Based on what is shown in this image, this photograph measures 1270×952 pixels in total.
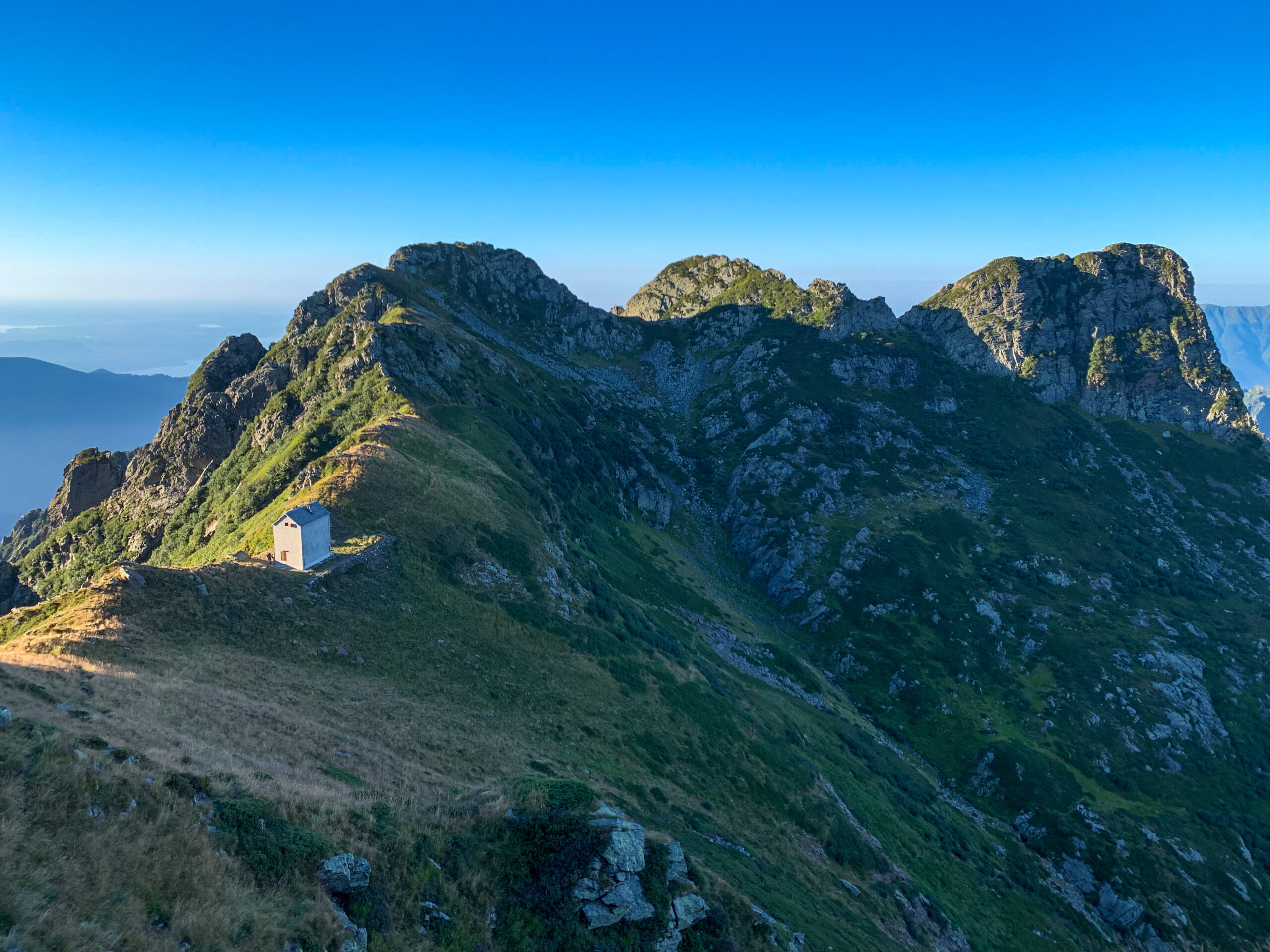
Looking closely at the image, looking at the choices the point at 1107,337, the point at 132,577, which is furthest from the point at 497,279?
the point at 1107,337

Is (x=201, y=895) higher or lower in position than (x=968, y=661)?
higher

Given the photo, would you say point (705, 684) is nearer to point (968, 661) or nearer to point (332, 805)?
point (332, 805)

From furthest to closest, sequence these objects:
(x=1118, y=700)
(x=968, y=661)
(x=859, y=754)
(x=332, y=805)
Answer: (x=968, y=661), (x=1118, y=700), (x=859, y=754), (x=332, y=805)

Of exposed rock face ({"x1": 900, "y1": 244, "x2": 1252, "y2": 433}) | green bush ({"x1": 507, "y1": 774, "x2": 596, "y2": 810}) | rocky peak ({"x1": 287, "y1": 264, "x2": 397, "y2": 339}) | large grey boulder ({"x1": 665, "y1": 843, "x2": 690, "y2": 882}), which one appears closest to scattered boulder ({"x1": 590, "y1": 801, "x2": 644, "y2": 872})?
green bush ({"x1": 507, "y1": 774, "x2": 596, "y2": 810})

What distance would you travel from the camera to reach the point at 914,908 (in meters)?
42.8

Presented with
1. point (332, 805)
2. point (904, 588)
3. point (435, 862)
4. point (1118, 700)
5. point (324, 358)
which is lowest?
point (1118, 700)

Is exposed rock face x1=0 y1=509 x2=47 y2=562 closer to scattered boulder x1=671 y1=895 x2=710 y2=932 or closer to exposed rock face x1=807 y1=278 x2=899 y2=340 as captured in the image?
scattered boulder x1=671 y1=895 x2=710 y2=932

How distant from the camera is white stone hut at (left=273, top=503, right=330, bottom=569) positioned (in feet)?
144

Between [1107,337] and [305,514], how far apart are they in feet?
745

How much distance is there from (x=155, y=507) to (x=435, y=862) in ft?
336

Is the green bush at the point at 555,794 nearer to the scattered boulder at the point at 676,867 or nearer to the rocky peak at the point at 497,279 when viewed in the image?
the scattered boulder at the point at 676,867

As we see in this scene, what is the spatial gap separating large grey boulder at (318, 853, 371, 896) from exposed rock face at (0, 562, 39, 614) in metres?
71.9

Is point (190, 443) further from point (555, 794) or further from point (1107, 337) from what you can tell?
point (1107, 337)

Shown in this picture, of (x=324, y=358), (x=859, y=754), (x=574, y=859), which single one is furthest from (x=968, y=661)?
(x=324, y=358)
